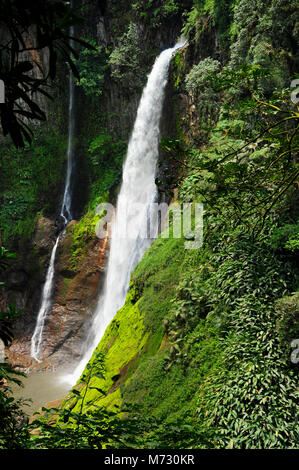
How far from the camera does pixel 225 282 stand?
5.54 meters

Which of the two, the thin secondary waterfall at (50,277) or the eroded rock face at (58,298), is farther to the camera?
the thin secondary waterfall at (50,277)

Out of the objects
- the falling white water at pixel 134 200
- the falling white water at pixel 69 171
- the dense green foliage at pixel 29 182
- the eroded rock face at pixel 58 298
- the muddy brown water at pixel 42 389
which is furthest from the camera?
the falling white water at pixel 69 171

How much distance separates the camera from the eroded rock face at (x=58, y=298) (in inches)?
585

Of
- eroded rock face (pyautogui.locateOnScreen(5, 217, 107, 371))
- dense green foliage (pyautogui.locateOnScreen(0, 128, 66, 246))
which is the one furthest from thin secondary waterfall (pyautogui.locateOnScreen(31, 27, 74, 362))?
dense green foliage (pyautogui.locateOnScreen(0, 128, 66, 246))

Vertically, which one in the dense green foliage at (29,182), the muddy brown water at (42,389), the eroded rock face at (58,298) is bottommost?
the muddy brown water at (42,389)

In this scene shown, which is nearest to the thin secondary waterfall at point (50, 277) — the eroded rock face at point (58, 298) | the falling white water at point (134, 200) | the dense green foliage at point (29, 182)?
the eroded rock face at point (58, 298)

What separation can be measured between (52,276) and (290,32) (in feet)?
41.2

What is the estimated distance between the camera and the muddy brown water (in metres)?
11.0

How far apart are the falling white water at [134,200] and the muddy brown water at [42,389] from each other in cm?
61

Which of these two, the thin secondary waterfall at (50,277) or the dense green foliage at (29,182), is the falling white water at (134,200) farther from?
the dense green foliage at (29,182)

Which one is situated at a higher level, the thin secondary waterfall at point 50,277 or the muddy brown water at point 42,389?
the thin secondary waterfall at point 50,277

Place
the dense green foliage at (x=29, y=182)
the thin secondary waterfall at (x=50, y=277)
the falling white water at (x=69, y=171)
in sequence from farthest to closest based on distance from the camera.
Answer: the falling white water at (x=69, y=171), the dense green foliage at (x=29, y=182), the thin secondary waterfall at (x=50, y=277)
